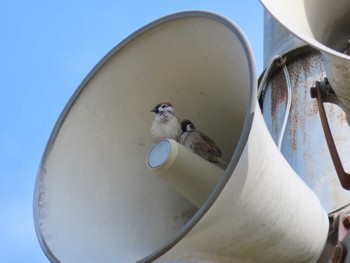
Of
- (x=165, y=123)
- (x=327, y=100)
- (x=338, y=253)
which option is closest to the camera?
(x=338, y=253)

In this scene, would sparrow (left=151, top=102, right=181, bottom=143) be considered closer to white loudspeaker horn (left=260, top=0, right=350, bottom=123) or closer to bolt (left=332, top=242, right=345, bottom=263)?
white loudspeaker horn (left=260, top=0, right=350, bottom=123)

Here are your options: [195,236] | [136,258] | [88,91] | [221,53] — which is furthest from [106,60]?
[195,236]

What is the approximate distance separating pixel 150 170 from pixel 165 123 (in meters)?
0.18

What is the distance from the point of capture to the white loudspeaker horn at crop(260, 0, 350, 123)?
2.79 meters

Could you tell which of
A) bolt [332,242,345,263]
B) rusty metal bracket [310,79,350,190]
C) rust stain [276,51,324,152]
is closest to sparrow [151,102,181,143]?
rusty metal bracket [310,79,350,190]

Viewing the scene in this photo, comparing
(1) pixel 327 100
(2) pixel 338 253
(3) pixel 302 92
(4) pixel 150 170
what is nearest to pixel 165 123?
(4) pixel 150 170

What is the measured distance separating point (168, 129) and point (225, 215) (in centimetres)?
63

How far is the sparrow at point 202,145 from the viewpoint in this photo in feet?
10.9

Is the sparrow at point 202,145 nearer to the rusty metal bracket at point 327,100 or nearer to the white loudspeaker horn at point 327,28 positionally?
the rusty metal bracket at point 327,100

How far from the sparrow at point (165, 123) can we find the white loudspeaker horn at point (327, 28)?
50cm

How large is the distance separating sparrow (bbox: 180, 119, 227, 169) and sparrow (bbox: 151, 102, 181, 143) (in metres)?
0.03

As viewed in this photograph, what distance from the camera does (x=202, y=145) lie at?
333cm

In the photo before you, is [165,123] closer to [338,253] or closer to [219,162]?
[219,162]

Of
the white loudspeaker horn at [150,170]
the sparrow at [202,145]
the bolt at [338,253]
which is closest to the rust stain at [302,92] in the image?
the white loudspeaker horn at [150,170]
